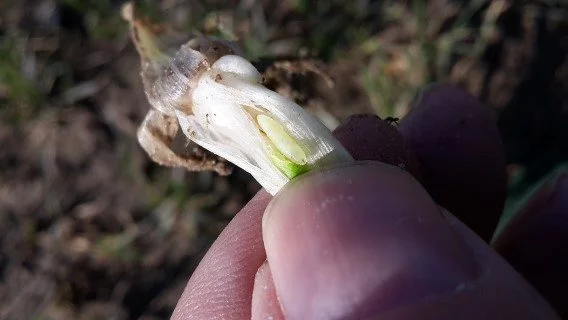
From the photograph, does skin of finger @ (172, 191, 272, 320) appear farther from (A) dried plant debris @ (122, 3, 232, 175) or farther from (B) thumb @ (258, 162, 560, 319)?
(B) thumb @ (258, 162, 560, 319)

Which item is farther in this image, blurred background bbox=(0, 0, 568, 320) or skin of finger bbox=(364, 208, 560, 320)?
blurred background bbox=(0, 0, 568, 320)

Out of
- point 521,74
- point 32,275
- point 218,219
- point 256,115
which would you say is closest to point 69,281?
point 32,275

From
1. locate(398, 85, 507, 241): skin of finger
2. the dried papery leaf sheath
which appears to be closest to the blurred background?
locate(398, 85, 507, 241): skin of finger

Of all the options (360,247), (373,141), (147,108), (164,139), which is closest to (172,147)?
(164,139)

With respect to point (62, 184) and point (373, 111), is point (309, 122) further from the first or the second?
point (62, 184)

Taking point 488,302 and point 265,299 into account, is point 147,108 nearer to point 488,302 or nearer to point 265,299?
point 265,299

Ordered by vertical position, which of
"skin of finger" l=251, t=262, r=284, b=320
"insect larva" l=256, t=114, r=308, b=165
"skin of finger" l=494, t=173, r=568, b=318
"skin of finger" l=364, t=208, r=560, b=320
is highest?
"insect larva" l=256, t=114, r=308, b=165

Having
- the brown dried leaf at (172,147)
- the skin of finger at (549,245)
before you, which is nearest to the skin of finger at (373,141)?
the brown dried leaf at (172,147)
